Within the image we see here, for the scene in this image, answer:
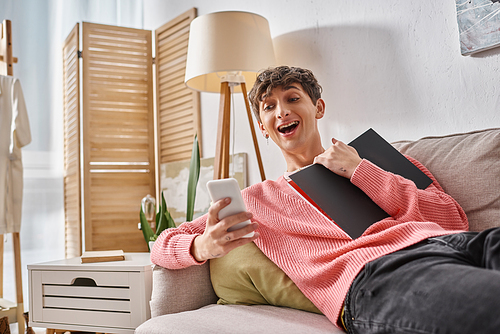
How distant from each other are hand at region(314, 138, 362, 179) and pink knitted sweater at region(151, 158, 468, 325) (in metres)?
0.03

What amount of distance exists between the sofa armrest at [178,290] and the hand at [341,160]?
0.48 meters

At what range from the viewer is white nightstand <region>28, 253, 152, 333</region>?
1.40 m

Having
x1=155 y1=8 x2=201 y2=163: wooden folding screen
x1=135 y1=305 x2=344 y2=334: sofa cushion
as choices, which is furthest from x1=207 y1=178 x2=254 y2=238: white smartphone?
x1=155 y1=8 x2=201 y2=163: wooden folding screen

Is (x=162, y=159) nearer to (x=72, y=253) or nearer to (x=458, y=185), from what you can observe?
(x=72, y=253)

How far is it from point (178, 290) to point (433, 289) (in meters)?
0.70

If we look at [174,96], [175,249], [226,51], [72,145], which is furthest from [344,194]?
[72,145]

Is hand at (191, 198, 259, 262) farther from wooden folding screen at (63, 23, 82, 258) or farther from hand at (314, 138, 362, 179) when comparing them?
wooden folding screen at (63, 23, 82, 258)

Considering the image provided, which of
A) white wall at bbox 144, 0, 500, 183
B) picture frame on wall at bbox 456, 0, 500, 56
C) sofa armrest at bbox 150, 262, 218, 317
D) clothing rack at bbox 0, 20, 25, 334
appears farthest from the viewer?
clothing rack at bbox 0, 20, 25, 334

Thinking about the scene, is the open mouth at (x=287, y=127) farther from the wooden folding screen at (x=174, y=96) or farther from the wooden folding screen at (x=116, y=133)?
the wooden folding screen at (x=116, y=133)

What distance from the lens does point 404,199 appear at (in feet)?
3.58

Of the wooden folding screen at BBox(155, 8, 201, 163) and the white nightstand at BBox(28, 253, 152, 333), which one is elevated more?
the wooden folding screen at BBox(155, 8, 201, 163)

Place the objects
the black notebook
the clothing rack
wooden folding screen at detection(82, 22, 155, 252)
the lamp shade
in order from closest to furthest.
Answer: the black notebook < the lamp shade < the clothing rack < wooden folding screen at detection(82, 22, 155, 252)

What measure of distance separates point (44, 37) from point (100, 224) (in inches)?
54.4

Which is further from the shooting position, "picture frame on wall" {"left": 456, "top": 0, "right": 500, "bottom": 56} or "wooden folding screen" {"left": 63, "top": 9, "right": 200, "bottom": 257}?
"wooden folding screen" {"left": 63, "top": 9, "right": 200, "bottom": 257}
